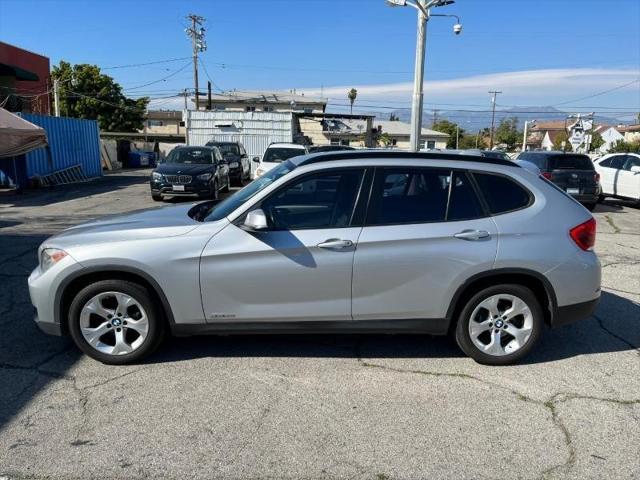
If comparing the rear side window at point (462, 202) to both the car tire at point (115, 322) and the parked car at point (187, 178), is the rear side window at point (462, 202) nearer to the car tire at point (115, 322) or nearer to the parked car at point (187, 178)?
the car tire at point (115, 322)

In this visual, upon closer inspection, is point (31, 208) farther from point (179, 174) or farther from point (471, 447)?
point (471, 447)

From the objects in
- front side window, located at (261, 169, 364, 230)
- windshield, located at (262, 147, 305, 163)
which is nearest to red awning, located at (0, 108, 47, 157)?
windshield, located at (262, 147, 305, 163)

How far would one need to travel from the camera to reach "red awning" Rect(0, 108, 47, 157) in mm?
15766

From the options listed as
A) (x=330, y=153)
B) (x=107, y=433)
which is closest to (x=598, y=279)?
(x=330, y=153)

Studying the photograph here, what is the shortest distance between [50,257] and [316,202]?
2109 mm

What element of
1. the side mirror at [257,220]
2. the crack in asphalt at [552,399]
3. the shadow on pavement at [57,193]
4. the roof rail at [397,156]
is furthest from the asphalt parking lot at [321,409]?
the shadow on pavement at [57,193]

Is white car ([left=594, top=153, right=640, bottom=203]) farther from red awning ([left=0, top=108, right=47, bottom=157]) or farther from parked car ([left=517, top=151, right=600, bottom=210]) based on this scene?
red awning ([left=0, top=108, right=47, bottom=157])

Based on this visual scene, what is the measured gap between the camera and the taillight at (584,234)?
413 centimetres

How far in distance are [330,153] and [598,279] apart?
2438 mm

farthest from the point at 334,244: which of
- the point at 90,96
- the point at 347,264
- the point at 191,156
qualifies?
the point at 90,96

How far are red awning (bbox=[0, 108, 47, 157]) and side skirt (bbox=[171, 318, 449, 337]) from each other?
1487 cm

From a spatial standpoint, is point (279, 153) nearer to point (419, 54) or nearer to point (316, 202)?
point (419, 54)

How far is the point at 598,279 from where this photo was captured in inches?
167

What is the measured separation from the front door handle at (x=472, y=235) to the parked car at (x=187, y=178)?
12.2 meters
